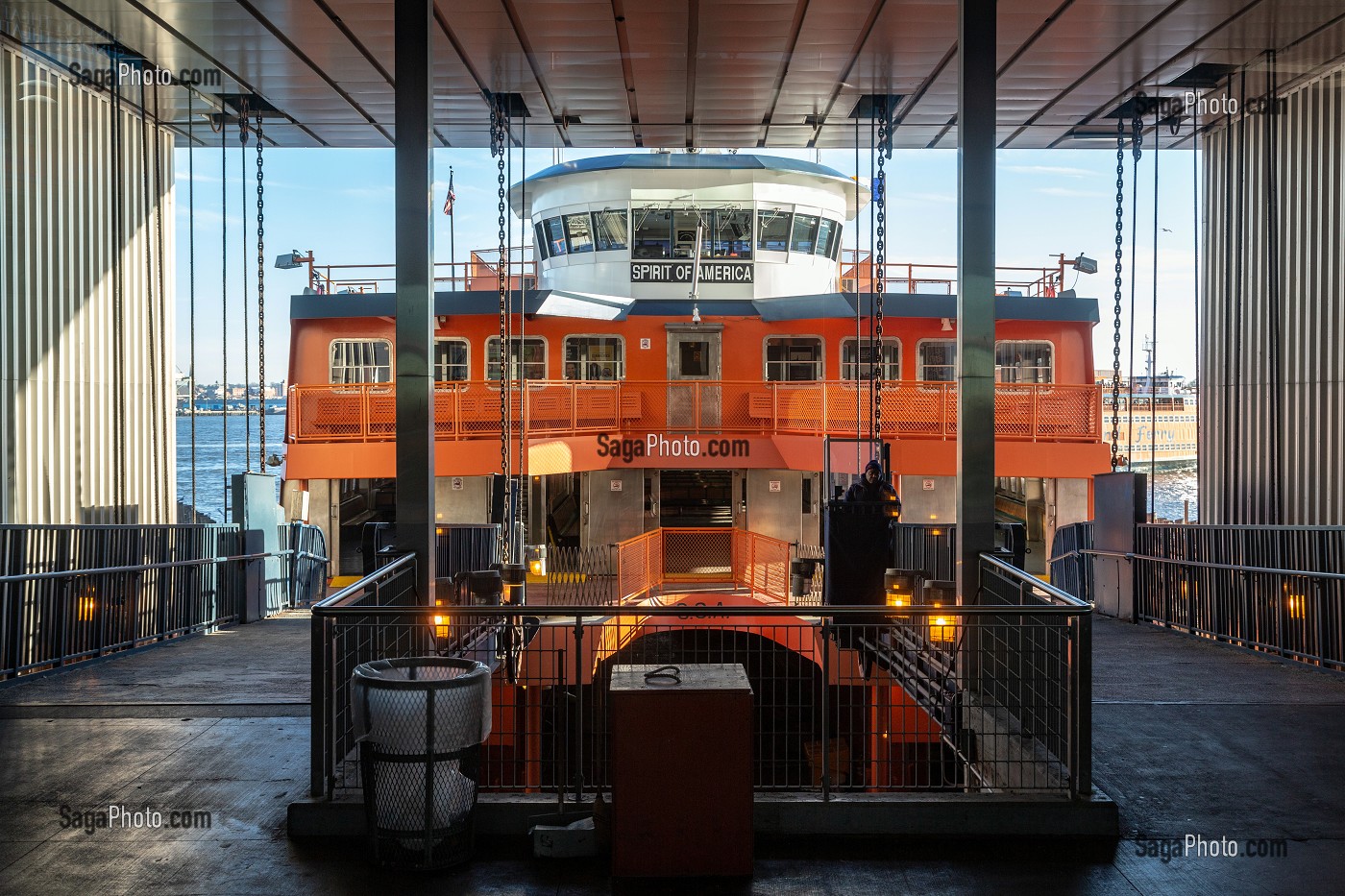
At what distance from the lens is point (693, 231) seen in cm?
2508

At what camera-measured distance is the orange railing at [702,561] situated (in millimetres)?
16812

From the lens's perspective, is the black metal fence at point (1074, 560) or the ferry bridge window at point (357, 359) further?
the ferry bridge window at point (357, 359)

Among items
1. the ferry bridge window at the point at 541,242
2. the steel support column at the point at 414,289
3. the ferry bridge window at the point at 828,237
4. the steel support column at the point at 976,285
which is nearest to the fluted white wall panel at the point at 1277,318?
the steel support column at the point at 976,285

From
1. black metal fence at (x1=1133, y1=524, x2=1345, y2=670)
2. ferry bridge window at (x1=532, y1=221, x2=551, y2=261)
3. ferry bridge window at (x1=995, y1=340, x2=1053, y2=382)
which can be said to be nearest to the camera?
black metal fence at (x1=1133, y1=524, x2=1345, y2=670)

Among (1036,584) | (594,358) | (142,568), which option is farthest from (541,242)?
(1036,584)

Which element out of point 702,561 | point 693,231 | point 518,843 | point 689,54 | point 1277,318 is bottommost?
point 518,843

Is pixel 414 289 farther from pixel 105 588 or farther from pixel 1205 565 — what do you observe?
pixel 1205 565

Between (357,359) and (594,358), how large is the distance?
5.37m

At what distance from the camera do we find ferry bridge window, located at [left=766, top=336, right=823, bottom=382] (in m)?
24.0

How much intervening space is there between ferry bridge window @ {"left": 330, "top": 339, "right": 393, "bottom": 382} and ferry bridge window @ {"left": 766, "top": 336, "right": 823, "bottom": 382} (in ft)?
28.5

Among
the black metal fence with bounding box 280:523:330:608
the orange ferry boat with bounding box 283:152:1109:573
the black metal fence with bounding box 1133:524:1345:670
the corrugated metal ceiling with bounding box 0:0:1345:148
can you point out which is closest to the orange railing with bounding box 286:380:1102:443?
the orange ferry boat with bounding box 283:152:1109:573

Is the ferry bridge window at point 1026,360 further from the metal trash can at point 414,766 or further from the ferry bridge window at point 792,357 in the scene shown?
the metal trash can at point 414,766

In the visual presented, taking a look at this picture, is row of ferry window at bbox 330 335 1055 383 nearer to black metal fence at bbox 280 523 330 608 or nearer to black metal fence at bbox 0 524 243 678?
black metal fence at bbox 280 523 330 608

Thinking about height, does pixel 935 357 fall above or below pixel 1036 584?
above
